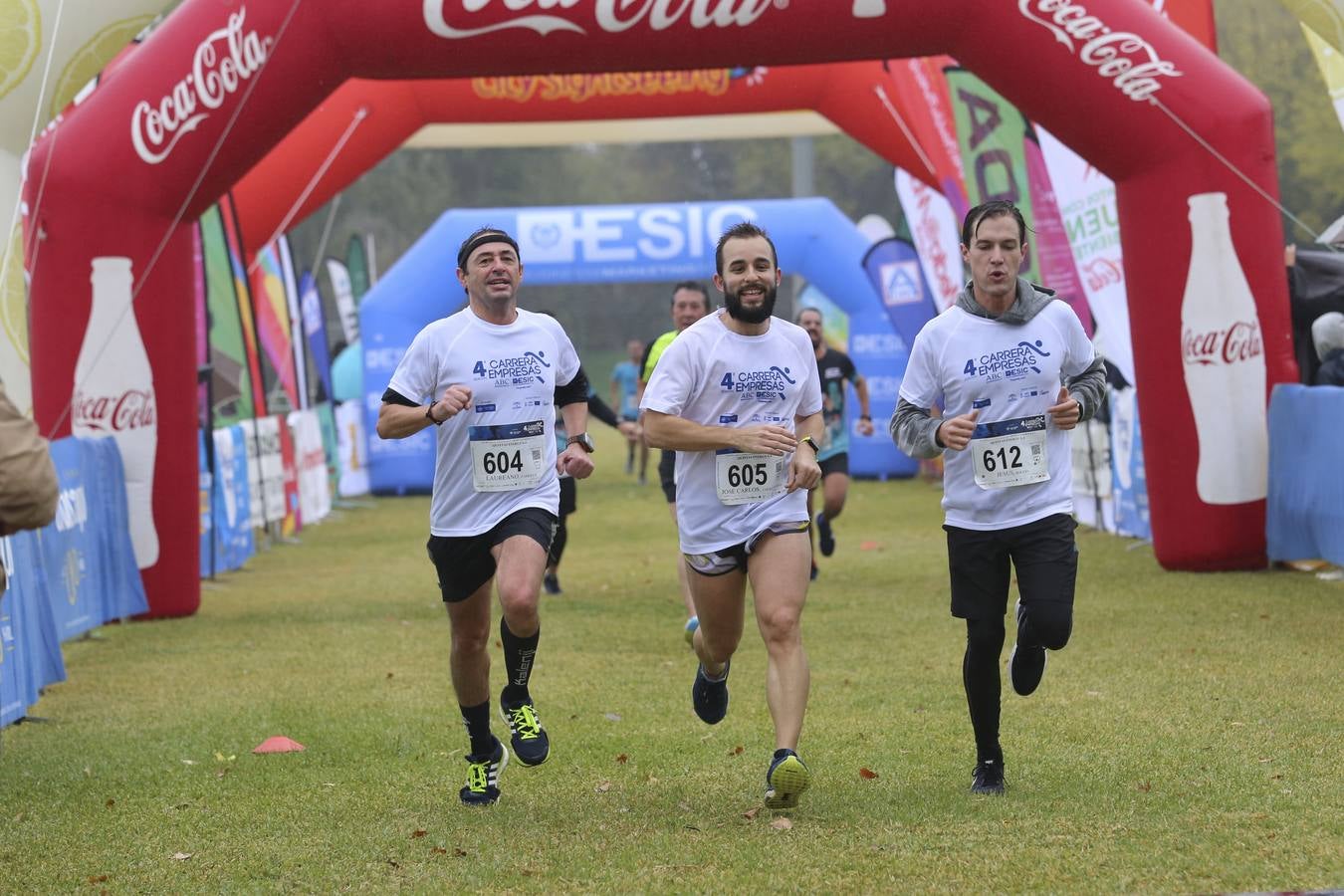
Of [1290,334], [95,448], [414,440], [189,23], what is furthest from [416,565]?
[414,440]

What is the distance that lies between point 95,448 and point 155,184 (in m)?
1.72

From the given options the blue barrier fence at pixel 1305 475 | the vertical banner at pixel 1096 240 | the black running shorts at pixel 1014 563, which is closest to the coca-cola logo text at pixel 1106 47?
the blue barrier fence at pixel 1305 475

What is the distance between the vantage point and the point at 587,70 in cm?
1168

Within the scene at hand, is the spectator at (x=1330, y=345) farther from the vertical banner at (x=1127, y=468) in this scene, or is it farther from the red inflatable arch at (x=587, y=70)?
the vertical banner at (x=1127, y=468)

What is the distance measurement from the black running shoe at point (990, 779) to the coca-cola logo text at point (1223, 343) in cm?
640

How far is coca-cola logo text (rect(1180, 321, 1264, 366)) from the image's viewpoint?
11.6 metres

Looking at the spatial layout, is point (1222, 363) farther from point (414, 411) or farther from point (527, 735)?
point (414, 411)

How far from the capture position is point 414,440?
2600 centimetres

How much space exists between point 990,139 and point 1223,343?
464cm

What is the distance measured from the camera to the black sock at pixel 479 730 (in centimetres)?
624

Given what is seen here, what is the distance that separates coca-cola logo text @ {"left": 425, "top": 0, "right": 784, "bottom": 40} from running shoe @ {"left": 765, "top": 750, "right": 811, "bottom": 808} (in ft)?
21.8

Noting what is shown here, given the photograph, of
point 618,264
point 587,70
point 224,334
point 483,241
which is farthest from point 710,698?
point 618,264

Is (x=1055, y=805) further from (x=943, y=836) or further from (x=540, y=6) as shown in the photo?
(x=540, y=6)

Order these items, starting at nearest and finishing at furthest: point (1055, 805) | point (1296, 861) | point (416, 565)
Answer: point (1296, 861) → point (1055, 805) → point (416, 565)
